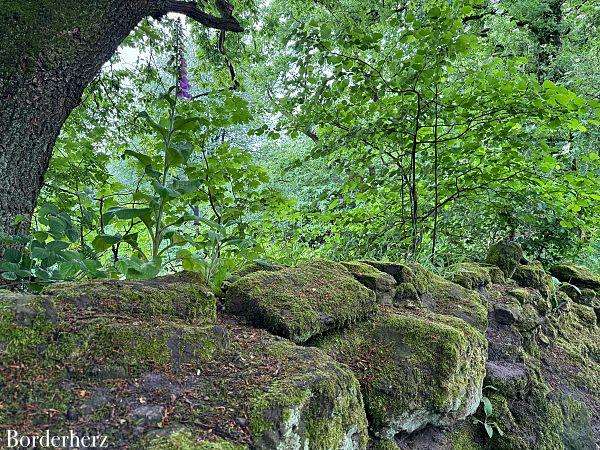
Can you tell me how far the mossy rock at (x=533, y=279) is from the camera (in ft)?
12.5

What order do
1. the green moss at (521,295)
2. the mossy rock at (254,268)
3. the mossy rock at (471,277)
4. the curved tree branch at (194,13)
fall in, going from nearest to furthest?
the mossy rock at (254,268), the curved tree branch at (194,13), the mossy rock at (471,277), the green moss at (521,295)

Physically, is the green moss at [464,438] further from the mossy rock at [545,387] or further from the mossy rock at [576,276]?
the mossy rock at [576,276]

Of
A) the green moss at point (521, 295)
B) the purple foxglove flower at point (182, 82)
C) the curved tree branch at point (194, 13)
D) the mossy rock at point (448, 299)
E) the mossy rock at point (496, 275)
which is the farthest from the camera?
the mossy rock at point (496, 275)

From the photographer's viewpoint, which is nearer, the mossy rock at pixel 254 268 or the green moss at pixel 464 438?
the green moss at pixel 464 438

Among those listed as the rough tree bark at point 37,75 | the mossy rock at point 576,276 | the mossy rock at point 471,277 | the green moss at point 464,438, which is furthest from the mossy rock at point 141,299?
the mossy rock at point 576,276

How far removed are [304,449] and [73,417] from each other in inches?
23.4

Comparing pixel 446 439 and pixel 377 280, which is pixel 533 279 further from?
→ pixel 446 439

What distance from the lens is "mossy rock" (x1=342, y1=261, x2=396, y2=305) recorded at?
2.27m

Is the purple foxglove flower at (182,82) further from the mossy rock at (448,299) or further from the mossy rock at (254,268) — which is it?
the mossy rock at (448,299)

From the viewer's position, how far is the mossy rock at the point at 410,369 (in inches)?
63.6

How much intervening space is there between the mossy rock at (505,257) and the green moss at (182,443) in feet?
12.1

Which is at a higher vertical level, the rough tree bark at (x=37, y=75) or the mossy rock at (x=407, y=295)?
the rough tree bark at (x=37, y=75)

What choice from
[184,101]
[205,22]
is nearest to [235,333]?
[184,101]

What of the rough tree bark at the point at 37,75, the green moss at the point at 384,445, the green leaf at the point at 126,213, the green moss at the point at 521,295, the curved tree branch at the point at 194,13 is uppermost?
the curved tree branch at the point at 194,13
